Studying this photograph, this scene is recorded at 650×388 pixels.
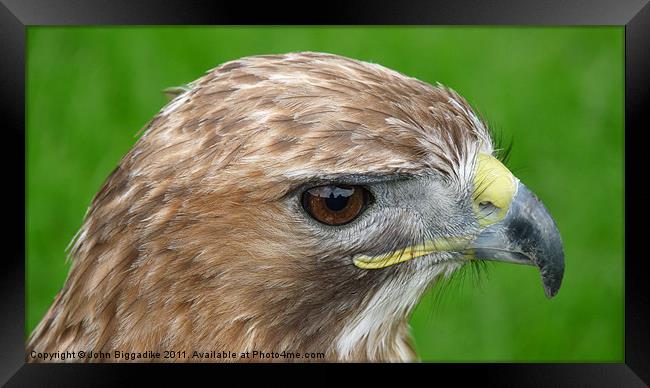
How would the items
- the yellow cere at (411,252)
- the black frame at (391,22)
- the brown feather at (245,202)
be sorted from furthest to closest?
the black frame at (391,22) → the yellow cere at (411,252) → the brown feather at (245,202)

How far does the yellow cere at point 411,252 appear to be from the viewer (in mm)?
2420

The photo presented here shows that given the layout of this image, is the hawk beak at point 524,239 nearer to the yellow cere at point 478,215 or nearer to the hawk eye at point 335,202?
the yellow cere at point 478,215

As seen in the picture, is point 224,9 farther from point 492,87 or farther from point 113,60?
point 492,87

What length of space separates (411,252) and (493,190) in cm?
30

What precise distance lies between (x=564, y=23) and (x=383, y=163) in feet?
2.74

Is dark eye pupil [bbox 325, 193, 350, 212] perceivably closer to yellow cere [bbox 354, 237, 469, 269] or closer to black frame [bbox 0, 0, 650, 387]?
yellow cere [bbox 354, 237, 469, 269]

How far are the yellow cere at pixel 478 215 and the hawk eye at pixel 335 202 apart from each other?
140 millimetres

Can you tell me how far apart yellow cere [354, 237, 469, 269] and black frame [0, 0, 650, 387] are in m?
0.42

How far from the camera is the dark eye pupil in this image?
2320 millimetres

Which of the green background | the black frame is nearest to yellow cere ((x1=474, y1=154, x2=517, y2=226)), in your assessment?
the black frame

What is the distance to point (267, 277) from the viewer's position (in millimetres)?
2428

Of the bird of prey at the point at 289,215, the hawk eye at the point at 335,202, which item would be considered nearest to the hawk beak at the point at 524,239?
the bird of prey at the point at 289,215

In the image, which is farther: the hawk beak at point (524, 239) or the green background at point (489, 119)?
the green background at point (489, 119)
